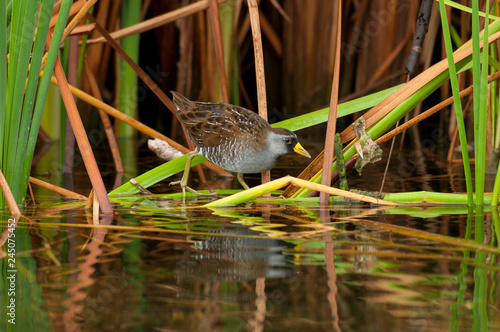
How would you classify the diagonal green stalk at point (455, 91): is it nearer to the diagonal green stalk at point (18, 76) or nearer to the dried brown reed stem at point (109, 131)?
the diagonal green stalk at point (18, 76)

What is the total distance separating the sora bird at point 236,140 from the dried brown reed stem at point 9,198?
2.97ft

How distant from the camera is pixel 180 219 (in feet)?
9.59

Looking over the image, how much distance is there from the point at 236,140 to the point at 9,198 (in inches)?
52.1

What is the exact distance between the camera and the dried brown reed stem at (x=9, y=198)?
9.23 feet

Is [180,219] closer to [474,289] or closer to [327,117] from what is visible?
A: [327,117]

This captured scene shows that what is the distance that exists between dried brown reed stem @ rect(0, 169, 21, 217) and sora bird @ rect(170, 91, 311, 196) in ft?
2.97

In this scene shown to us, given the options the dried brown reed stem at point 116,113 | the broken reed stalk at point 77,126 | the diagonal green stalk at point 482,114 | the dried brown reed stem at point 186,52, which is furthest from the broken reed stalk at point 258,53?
the dried brown reed stem at point 186,52

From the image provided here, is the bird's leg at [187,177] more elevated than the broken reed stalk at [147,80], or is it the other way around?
the broken reed stalk at [147,80]

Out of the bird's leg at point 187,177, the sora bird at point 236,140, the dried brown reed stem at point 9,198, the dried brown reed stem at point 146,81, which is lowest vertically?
the dried brown reed stem at point 9,198

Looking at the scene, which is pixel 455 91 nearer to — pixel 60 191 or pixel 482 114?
pixel 482 114

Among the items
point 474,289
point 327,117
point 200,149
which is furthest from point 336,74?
point 474,289

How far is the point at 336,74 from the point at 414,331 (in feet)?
5.34

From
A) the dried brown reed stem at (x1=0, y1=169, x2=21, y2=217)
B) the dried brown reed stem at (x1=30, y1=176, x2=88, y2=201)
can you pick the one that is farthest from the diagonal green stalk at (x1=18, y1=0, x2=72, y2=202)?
the dried brown reed stem at (x1=30, y1=176, x2=88, y2=201)

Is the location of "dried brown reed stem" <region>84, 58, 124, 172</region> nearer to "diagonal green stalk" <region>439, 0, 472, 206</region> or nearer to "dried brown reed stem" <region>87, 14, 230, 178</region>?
"dried brown reed stem" <region>87, 14, 230, 178</region>
